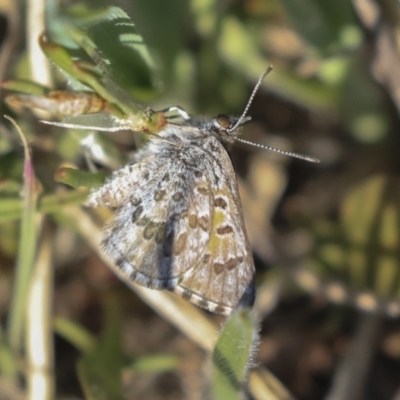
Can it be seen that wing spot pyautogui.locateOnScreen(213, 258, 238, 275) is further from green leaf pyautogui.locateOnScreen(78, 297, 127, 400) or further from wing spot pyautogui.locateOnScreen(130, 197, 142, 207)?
green leaf pyautogui.locateOnScreen(78, 297, 127, 400)

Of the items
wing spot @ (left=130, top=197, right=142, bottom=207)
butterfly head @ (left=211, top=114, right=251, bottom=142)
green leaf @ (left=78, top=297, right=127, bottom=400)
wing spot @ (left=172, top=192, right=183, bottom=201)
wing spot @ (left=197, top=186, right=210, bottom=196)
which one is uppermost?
butterfly head @ (left=211, top=114, right=251, bottom=142)

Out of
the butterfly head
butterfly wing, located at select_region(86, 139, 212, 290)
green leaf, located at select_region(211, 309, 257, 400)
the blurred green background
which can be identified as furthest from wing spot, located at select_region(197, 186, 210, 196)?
green leaf, located at select_region(211, 309, 257, 400)

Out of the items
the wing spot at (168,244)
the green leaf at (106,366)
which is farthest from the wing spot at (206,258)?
the green leaf at (106,366)

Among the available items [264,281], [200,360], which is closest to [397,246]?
[264,281]

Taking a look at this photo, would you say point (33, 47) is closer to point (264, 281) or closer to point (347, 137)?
point (264, 281)

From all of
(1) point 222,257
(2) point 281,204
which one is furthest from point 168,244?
(2) point 281,204

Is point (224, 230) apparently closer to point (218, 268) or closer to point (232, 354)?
point (218, 268)
